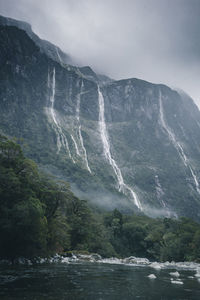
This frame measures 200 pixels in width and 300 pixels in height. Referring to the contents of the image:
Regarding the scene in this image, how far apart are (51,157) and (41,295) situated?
164 metres

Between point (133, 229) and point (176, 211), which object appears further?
point (176, 211)

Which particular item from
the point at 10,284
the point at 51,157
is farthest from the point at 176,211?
the point at 10,284

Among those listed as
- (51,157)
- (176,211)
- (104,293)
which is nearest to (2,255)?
(104,293)

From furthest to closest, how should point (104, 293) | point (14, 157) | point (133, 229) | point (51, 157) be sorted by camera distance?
point (51, 157), point (133, 229), point (14, 157), point (104, 293)

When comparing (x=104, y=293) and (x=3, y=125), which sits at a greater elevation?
(x=3, y=125)

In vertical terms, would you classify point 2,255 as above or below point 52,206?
below


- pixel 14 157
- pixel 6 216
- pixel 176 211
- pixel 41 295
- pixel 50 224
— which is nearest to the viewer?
pixel 41 295

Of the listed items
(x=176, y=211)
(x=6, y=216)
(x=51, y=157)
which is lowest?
(x=176, y=211)

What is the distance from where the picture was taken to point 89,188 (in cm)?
16412

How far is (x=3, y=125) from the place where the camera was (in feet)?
571

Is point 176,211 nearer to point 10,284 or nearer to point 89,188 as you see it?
point 89,188

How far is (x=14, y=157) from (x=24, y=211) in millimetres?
8356

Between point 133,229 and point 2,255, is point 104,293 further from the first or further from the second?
point 133,229

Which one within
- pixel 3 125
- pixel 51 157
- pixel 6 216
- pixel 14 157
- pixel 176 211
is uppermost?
pixel 3 125
